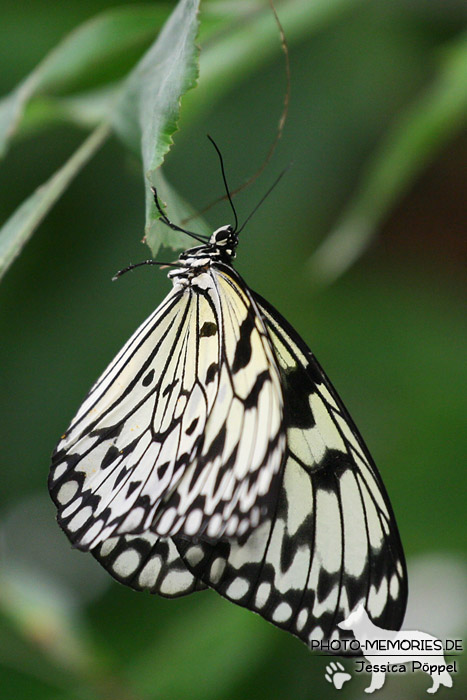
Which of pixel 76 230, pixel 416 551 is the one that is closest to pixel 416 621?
pixel 416 551

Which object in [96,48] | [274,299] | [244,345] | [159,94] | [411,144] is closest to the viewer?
[159,94]

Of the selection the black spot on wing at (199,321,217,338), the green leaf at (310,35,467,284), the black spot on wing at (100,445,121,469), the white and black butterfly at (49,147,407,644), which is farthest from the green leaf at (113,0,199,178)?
the green leaf at (310,35,467,284)

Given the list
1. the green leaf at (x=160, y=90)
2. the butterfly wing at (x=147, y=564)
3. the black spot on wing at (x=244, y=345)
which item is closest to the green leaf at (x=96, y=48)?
the green leaf at (x=160, y=90)

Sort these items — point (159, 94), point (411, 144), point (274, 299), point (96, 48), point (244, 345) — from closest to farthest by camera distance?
1. point (159, 94)
2. point (244, 345)
3. point (96, 48)
4. point (411, 144)
5. point (274, 299)

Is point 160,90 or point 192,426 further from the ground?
point 160,90

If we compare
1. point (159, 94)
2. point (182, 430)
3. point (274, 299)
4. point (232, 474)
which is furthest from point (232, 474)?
point (274, 299)

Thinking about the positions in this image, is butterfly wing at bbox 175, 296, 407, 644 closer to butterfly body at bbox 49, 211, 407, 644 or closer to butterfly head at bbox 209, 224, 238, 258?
butterfly body at bbox 49, 211, 407, 644

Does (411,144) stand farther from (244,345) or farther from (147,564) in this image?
(147,564)
